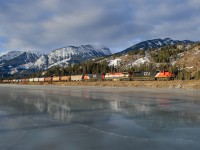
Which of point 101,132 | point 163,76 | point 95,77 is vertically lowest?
point 101,132

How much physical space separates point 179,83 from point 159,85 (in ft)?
11.2

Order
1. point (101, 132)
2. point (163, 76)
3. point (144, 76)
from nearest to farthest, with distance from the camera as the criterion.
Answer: point (101, 132)
point (163, 76)
point (144, 76)

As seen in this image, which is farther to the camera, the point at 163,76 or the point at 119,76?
the point at 119,76

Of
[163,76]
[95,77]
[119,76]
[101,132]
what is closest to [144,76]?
[163,76]

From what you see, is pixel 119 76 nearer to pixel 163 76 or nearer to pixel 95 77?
pixel 95 77

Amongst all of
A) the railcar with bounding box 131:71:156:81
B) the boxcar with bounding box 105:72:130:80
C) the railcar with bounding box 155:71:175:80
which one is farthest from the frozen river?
the boxcar with bounding box 105:72:130:80

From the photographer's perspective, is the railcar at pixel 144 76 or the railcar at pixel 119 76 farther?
the railcar at pixel 119 76

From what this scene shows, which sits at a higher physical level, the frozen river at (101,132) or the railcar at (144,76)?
the railcar at (144,76)

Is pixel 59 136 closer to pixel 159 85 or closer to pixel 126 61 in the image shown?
pixel 159 85

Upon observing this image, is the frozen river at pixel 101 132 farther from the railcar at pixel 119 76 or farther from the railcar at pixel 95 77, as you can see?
the railcar at pixel 95 77

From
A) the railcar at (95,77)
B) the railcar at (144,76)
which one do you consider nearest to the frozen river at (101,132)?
the railcar at (144,76)

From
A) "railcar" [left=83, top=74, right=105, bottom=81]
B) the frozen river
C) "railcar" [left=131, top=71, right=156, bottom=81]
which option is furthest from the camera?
"railcar" [left=83, top=74, right=105, bottom=81]

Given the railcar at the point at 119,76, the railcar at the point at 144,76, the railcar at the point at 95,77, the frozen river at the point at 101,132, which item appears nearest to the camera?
the frozen river at the point at 101,132

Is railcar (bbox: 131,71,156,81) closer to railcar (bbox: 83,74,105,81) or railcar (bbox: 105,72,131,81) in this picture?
railcar (bbox: 105,72,131,81)
